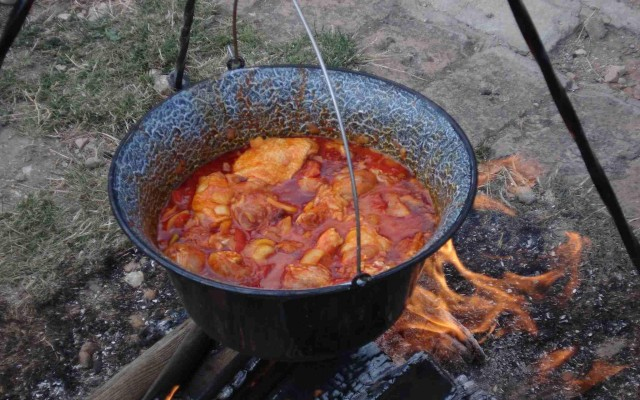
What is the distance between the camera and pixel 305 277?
1771 millimetres

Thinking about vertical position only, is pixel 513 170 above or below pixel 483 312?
above

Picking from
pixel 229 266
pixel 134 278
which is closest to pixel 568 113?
pixel 229 266

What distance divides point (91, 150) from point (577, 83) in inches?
115

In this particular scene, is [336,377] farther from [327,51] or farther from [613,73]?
[613,73]

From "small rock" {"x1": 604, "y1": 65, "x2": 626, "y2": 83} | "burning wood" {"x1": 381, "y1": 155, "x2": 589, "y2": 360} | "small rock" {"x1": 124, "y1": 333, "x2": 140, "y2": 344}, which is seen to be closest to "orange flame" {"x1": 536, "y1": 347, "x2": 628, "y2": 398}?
"burning wood" {"x1": 381, "y1": 155, "x2": 589, "y2": 360}

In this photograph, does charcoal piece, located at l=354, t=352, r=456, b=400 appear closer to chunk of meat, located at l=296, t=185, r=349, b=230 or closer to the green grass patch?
chunk of meat, located at l=296, t=185, r=349, b=230

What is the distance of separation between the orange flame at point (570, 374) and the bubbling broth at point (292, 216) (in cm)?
98

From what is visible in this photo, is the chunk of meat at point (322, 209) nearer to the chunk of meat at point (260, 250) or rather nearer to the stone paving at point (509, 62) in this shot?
the chunk of meat at point (260, 250)

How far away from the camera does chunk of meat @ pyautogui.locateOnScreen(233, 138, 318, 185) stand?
2189mm

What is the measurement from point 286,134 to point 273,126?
57mm

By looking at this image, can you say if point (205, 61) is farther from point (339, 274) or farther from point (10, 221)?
point (339, 274)

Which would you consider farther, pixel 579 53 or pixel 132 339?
pixel 579 53

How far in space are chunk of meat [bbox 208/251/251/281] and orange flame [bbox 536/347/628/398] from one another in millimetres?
1377

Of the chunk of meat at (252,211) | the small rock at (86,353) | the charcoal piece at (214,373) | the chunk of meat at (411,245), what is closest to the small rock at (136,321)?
the small rock at (86,353)
